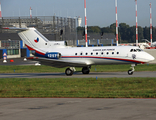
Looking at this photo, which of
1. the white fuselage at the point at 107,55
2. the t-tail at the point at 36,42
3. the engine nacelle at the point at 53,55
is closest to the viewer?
the white fuselage at the point at 107,55

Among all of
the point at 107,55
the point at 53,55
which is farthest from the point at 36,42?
the point at 107,55

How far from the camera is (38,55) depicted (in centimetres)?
3300

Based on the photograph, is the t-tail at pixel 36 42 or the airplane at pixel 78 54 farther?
the t-tail at pixel 36 42
